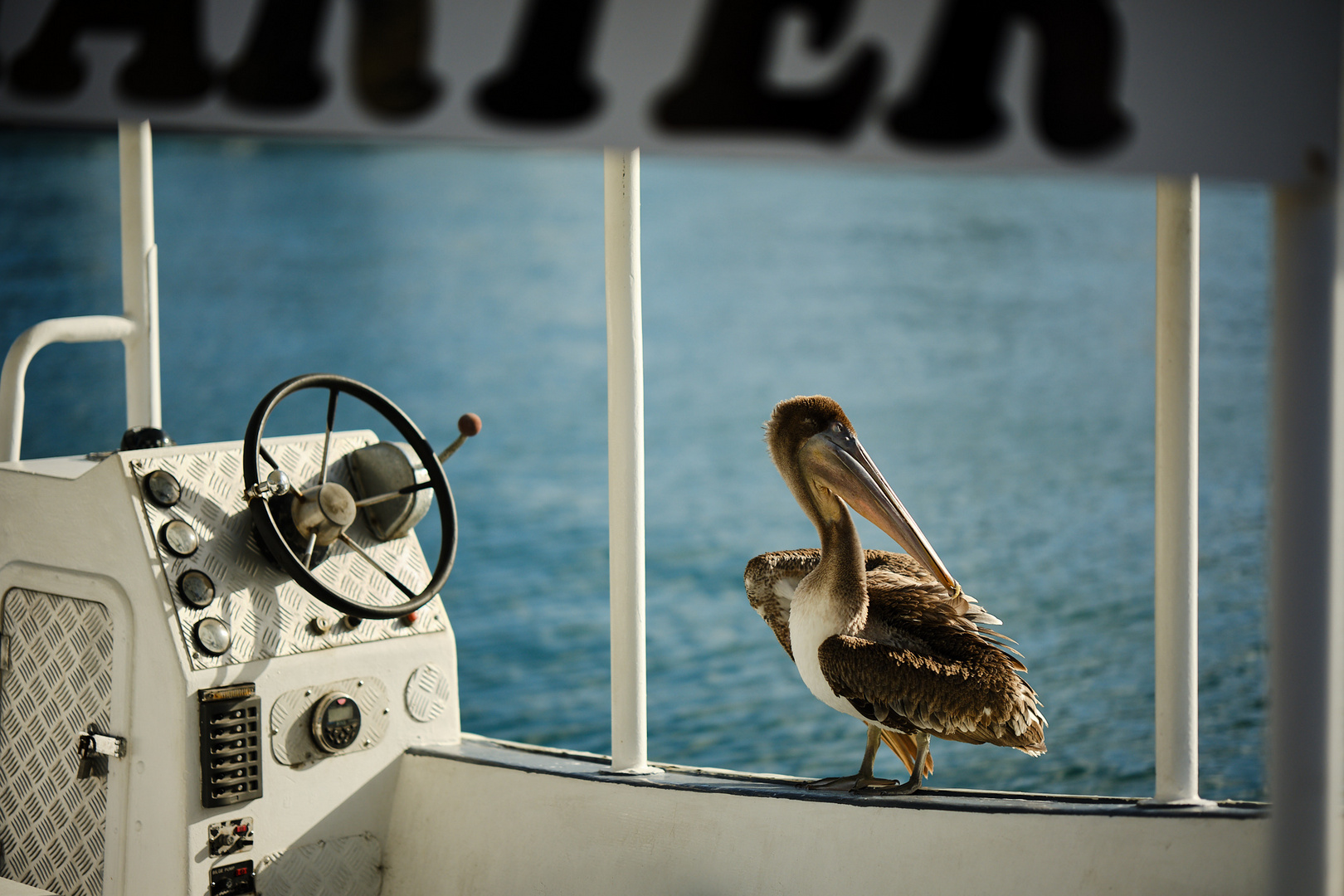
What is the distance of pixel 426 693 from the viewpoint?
A: 2877 millimetres

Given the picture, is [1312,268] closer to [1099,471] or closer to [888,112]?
[888,112]

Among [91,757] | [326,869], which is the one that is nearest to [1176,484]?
[326,869]

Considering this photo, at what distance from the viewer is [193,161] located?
34.6 m

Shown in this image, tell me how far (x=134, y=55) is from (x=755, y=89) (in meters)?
0.53

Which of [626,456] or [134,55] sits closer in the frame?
[134,55]

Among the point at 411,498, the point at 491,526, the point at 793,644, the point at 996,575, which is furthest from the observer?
the point at 491,526

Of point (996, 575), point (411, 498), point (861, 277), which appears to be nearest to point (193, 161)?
point (861, 277)

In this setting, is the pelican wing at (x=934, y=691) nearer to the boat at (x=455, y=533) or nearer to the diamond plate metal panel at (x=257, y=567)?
the boat at (x=455, y=533)

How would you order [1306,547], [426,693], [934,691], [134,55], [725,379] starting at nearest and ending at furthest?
[134,55]
[1306,547]
[934,691]
[426,693]
[725,379]

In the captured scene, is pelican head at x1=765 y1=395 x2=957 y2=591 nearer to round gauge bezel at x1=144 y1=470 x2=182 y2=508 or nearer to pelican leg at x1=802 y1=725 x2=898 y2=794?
pelican leg at x1=802 y1=725 x2=898 y2=794

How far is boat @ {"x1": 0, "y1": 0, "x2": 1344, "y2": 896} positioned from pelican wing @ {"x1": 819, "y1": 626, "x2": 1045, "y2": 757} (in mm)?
148

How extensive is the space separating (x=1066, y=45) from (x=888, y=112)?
174 millimetres

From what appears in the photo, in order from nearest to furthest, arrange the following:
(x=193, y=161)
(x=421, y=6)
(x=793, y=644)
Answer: (x=421, y=6), (x=793, y=644), (x=193, y=161)

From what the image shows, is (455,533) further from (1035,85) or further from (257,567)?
(1035,85)
